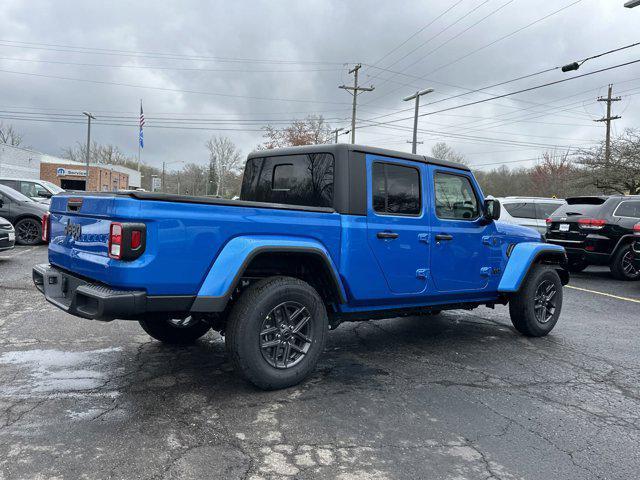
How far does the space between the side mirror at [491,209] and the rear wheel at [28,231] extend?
1190cm

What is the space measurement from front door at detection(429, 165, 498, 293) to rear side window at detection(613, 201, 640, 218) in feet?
22.5

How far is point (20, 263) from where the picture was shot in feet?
33.4

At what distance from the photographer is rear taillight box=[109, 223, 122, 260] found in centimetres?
313

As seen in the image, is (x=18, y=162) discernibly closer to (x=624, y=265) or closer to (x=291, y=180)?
(x=624, y=265)

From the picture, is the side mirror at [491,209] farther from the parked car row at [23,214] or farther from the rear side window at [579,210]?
the parked car row at [23,214]

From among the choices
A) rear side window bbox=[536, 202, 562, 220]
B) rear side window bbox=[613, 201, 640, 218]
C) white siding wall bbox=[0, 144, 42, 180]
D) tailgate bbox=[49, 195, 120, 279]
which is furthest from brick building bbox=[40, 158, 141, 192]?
tailgate bbox=[49, 195, 120, 279]

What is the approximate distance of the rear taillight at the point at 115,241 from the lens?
3135 millimetres

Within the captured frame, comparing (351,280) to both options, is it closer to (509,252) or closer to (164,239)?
(164,239)

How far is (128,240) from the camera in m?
3.11

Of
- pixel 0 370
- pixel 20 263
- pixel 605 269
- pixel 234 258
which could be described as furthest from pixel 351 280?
pixel 605 269

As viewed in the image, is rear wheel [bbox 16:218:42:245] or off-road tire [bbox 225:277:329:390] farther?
rear wheel [bbox 16:218:42:245]

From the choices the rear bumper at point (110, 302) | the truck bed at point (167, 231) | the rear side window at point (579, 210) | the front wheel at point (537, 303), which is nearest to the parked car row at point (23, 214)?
the truck bed at point (167, 231)

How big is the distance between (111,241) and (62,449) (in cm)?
122

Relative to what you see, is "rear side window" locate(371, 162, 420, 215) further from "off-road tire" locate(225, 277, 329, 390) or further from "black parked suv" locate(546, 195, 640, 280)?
"black parked suv" locate(546, 195, 640, 280)
